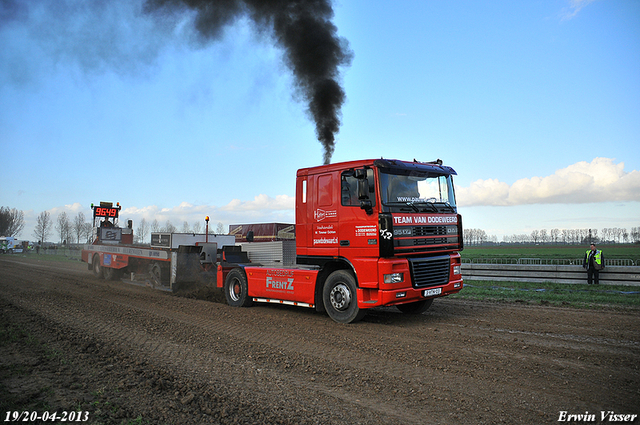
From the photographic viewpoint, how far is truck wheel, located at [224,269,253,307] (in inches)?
424

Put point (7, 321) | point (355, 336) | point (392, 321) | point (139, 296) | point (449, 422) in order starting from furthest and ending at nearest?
point (139, 296) → point (392, 321) → point (7, 321) → point (355, 336) → point (449, 422)

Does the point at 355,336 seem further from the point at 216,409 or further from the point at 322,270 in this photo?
the point at 216,409

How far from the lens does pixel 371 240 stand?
7648mm

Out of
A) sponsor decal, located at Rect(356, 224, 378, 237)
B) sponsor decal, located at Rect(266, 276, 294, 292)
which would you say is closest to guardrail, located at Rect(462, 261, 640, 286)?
sponsor decal, located at Rect(266, 276, 294, 292)

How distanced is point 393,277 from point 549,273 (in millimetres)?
10715

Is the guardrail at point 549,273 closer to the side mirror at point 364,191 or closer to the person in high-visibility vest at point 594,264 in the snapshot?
the person in high-visibility vest at point 594,264

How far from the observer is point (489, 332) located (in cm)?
723

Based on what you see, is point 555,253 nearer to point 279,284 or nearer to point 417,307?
point 417,307

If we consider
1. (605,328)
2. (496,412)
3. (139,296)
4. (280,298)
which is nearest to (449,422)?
(496,412)

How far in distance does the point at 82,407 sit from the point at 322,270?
210 inches

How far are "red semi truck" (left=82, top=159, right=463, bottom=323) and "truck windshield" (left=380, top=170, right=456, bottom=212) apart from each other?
0.02m

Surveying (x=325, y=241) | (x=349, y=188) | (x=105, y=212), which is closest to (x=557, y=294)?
(x=325, y=241)

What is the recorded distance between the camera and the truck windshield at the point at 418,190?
307 inches

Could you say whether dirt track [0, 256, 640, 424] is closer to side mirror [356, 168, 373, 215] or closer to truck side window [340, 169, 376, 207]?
side mirror [356, 168, 373, 215]
